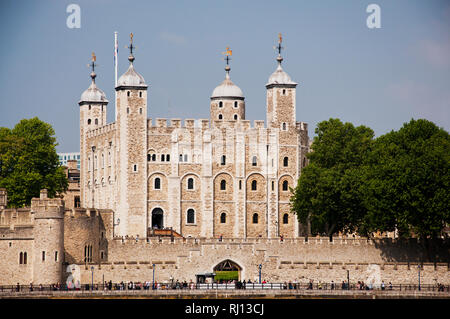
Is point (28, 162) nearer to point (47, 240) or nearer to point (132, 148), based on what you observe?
point (132, 148)

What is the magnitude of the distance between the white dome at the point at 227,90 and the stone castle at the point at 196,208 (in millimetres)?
158

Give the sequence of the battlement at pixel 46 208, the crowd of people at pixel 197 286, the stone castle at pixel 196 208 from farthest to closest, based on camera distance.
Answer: the stone castle at pixel 196 208
the battlement at pixel 46 208
the crowd of people at pixel 197 286

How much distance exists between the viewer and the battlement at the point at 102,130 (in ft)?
453

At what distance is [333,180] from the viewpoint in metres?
128

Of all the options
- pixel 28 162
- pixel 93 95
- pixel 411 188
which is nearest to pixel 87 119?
pixel 93 95

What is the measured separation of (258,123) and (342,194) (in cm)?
1433

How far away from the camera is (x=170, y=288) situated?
108812 mm

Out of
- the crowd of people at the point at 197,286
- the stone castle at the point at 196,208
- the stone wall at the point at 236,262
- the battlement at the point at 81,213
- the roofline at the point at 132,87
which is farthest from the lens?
the roofline at the point at 132,87

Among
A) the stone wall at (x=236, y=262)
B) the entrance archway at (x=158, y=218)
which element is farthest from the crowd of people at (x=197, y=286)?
the entrance archway at (x=158, y=218)

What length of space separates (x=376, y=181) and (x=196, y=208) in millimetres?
22198

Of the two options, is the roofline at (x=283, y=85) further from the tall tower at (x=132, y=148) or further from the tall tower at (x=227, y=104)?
the tall tower at (x=132, y=148)
